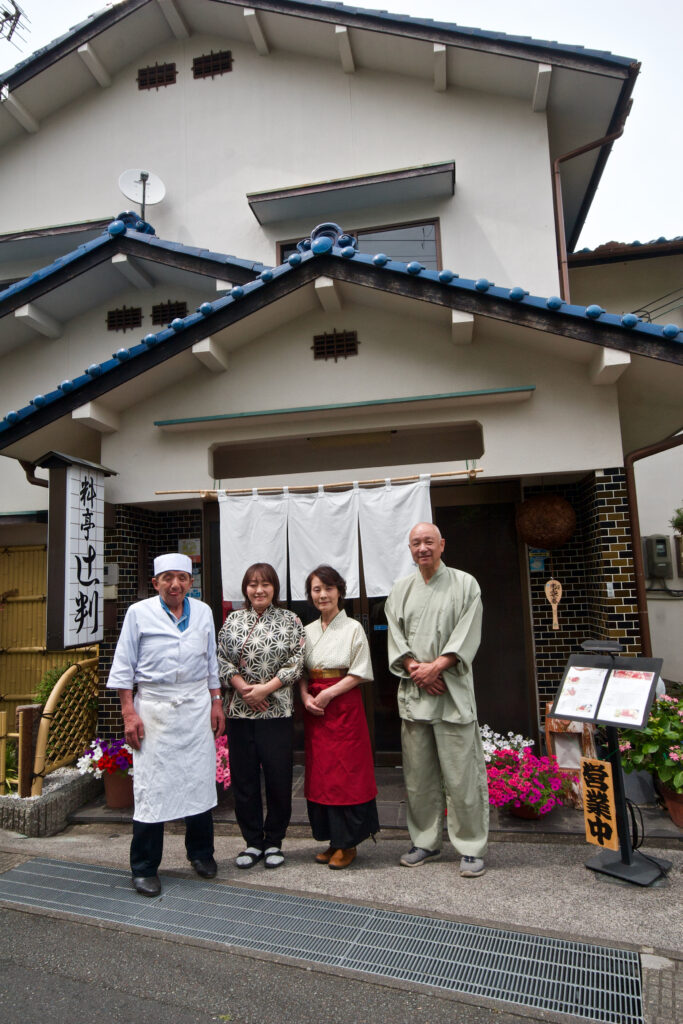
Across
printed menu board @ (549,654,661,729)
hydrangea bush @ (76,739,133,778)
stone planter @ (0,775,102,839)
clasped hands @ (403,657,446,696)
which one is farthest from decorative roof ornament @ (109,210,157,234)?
printed menu board @ (549,654,661,729)

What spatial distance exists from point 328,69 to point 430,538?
8432mm

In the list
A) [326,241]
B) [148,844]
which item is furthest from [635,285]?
[148,844]

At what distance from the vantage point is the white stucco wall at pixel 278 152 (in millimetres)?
8617

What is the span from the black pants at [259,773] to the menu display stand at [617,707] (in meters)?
2.00

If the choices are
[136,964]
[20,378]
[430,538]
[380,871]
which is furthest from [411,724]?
[20,378]

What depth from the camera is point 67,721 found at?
646 centimetres

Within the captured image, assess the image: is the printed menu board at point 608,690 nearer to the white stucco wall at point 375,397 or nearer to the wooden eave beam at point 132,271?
the white stucco wall at point 375,397

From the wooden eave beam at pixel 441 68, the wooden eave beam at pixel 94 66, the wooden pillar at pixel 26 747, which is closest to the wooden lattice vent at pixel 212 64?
the wooden eave beam at pixel 94 66

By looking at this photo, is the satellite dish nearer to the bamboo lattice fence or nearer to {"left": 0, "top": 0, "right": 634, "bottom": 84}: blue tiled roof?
{"left": 0, "top": 0, "right": 634, "bottom": 84}: blue tiled roof

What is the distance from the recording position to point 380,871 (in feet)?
15.1

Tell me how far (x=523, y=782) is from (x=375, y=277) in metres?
4.69

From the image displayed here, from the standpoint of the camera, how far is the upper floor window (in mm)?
8906

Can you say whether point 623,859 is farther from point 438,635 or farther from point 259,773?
point 259,773

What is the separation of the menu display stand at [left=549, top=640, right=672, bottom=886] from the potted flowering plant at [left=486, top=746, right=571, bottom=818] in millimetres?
621
